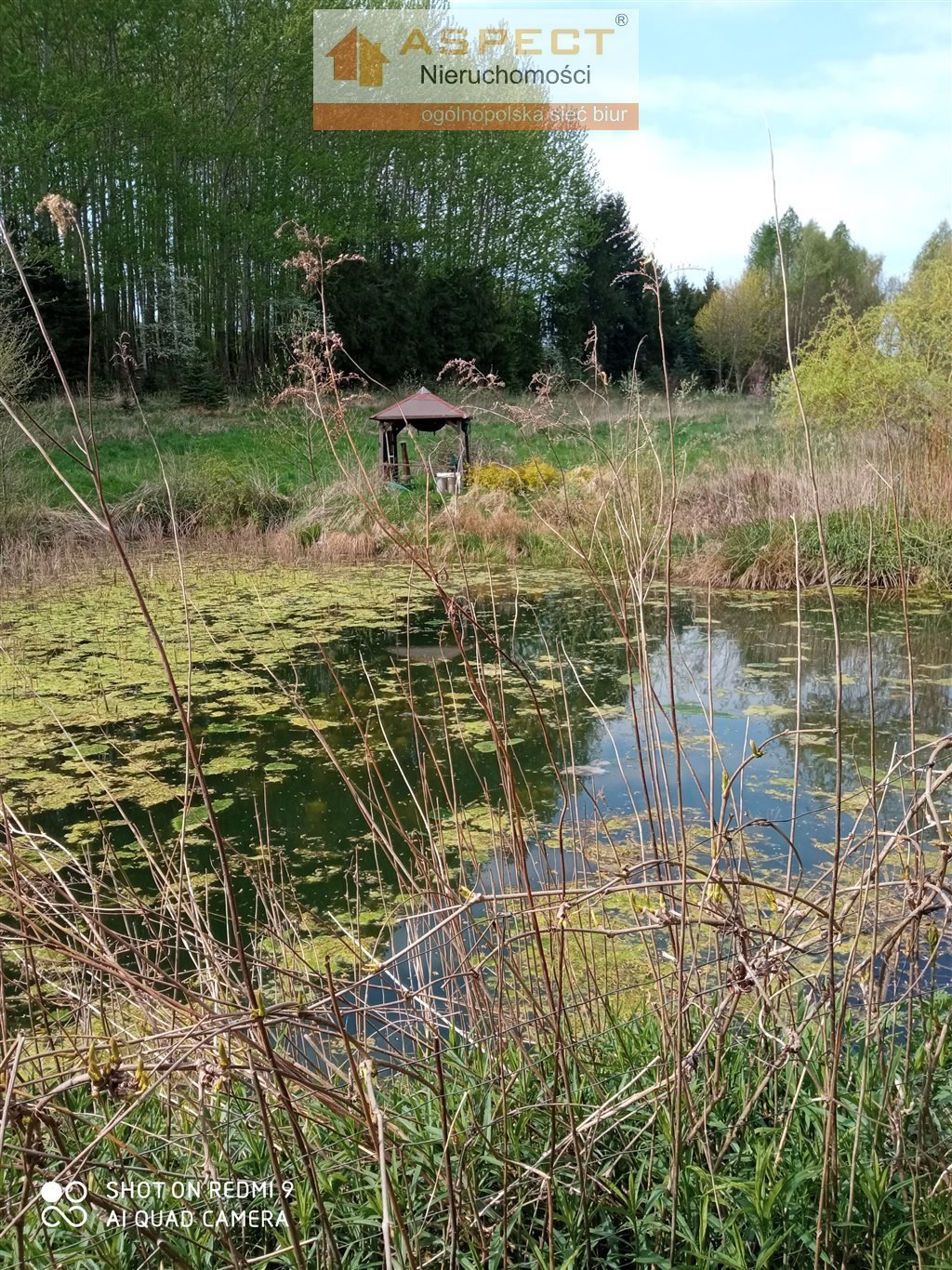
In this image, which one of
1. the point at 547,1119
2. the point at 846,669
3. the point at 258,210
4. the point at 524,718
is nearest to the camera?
the point at 547,1119

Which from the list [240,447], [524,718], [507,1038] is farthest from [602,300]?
[507,1038]

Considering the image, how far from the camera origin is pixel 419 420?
1003 centimetres

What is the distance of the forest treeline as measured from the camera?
615 inches

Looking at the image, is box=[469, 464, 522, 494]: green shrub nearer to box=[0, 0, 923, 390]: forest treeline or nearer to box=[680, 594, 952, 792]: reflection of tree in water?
box=[680, 594, 952, 792]: reflection of tree in water

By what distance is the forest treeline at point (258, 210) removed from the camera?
15.6 meters

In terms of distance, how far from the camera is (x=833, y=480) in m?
6.91

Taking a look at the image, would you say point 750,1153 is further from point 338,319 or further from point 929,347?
point 338,319

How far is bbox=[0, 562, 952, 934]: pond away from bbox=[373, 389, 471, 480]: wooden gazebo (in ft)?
10.9

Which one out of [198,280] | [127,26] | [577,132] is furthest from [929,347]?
[577,132]

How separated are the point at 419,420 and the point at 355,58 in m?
13.0

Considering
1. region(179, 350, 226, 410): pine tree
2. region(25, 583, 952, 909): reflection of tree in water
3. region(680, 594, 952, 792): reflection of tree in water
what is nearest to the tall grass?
region(25, 583, 952, 909): reflection of tree in water

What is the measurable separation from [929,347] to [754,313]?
62.7 ft

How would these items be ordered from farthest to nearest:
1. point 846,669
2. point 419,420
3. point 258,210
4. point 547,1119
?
point 258,210 < point 419,420 < point 846,669 < point 547,1119

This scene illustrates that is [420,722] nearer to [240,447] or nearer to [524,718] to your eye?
[524,718]
